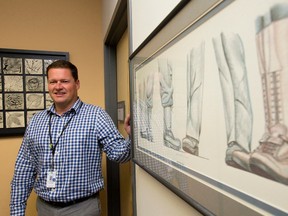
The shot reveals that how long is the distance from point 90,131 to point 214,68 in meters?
1.07

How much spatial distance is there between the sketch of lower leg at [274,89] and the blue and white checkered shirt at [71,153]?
996 millimetres

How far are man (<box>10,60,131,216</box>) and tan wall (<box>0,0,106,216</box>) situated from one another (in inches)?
25.2

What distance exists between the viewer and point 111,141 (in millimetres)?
1405

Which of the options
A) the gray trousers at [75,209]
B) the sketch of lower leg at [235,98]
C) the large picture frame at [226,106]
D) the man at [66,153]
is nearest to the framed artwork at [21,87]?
the man at [66,153]

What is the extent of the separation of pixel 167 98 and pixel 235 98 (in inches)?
11.7

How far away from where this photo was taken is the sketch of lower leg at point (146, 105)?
0.85 metres

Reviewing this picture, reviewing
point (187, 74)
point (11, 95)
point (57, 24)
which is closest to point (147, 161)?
point (187, 74)

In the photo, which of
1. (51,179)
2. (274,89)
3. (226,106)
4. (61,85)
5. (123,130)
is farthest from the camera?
(123,130)

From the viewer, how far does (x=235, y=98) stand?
415mm

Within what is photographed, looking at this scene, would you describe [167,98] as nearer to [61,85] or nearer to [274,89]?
[274,89]

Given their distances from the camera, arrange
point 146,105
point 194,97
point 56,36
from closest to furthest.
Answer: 1. point 194,97
2. point 146,105
3. point 56,36

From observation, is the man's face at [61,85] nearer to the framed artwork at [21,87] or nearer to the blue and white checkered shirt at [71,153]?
the blue and white checkered shirt at [71,153]

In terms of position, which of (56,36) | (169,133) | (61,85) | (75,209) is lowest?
(75,209)

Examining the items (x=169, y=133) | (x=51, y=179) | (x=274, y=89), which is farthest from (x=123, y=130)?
(x=274, y=89)
